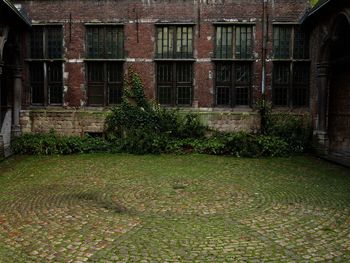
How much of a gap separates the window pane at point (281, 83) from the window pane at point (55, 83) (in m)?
8.79

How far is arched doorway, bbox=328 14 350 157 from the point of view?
12.8m

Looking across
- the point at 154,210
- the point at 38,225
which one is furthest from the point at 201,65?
the point at 38,225

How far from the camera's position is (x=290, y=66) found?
49.6 ft

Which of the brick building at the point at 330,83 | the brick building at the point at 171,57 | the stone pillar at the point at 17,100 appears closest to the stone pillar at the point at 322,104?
the brick building at the point at 330,83

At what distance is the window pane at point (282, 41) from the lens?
49.5ft

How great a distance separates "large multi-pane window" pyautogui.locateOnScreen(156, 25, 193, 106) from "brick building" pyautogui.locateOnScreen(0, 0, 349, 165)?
0.04 meters

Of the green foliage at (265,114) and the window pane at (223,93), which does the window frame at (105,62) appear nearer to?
the window pane at (223,93)

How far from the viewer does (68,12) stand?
15.4m

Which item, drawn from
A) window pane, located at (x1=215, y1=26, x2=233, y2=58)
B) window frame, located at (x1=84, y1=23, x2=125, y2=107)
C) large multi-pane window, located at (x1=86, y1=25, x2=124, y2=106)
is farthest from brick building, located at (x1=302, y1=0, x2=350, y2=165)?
large multi-pane window, located at (x1=86, y1=25, x2=124, y2=106)

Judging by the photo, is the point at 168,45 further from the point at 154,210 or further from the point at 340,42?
the point at 154,210

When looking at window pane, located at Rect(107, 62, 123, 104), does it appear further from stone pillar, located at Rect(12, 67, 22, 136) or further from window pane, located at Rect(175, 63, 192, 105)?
stone pillar, located at Rect(12, 67, 22, 136)

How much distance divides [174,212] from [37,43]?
37.3 feet

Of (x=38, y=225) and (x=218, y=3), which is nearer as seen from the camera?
(x=38, y=225)

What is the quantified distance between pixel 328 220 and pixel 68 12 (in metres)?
12.9
